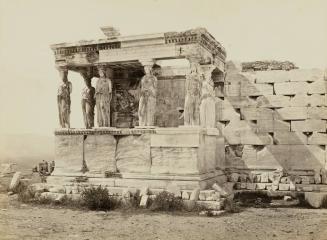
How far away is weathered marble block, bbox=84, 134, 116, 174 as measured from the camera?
1077cm

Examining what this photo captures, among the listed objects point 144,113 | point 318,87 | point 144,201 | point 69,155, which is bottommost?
point 144,201

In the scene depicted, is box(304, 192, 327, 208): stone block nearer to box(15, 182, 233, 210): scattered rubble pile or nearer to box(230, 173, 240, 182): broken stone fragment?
box(15, 182, 233, 210): scattered rubble pile

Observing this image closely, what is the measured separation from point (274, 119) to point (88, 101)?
4.81 meters

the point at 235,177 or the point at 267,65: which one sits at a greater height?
the point at 267,65

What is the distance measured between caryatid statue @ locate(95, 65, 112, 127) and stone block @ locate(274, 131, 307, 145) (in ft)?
14.2

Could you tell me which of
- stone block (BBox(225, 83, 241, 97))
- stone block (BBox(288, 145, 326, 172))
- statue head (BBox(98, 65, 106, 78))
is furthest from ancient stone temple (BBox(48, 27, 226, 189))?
stone block (BBox(288, 145, 326, 172))

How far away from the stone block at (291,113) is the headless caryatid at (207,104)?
1.65m

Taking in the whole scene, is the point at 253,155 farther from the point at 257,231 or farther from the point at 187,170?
the point at 257,231

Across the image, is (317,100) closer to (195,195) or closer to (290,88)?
(290,88)

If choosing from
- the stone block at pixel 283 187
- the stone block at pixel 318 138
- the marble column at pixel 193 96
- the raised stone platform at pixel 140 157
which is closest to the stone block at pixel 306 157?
the stone block at pixel 318 138

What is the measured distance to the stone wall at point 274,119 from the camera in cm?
1158

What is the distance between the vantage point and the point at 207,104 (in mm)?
11086

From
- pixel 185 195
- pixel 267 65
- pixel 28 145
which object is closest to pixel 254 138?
pixel 267 65

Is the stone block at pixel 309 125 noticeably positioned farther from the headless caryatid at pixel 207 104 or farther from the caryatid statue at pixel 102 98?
the caryatid statue at pixel 102 98
